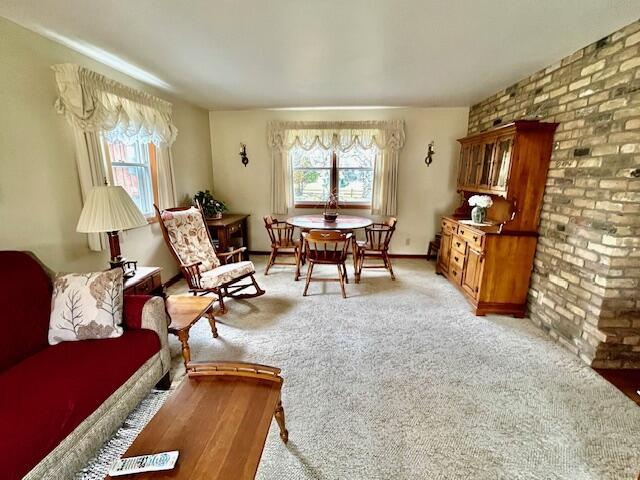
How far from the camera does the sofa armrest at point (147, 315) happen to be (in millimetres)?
1776

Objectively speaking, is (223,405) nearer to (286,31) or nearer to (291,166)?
(286,31)

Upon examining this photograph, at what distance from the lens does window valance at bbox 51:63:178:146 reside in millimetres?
2201

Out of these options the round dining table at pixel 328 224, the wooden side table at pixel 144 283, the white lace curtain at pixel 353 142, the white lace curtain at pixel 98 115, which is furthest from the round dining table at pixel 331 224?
the white lace curtain at pixel 98 115

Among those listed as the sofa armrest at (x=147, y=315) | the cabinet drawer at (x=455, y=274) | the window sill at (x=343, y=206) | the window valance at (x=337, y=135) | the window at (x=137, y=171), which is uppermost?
the window valance at (x=337, y=135)

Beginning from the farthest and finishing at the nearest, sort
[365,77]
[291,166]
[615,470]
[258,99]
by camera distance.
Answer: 1. [291,166]
2. [258,99]
3. [365,77]
4. [615,470]

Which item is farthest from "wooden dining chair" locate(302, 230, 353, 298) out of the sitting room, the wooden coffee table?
the wooden coffee table

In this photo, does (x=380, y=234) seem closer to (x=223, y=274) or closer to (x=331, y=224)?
(x=331, y=224)

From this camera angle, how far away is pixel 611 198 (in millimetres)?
2029

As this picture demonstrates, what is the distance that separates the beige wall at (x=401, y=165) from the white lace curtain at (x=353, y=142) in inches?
5.9

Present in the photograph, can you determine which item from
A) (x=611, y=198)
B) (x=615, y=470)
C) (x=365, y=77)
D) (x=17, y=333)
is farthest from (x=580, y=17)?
(x=17, y=333)

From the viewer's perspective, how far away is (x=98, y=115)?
7.91ft

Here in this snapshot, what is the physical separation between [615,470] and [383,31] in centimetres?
282

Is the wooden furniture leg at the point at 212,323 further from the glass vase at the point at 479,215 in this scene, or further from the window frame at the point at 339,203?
the glass vase at the point at 479,215

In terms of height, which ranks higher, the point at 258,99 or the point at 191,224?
the point at 258,99
